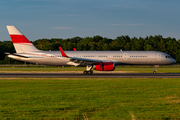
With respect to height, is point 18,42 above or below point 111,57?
above

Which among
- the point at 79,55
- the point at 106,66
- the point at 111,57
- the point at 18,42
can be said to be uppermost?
the point at 18,42

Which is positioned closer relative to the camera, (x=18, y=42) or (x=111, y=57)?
(x=111, y=57)

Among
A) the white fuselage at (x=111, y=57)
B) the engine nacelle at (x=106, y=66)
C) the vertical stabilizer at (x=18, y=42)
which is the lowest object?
the engine nacelle at (x=106, y=66)

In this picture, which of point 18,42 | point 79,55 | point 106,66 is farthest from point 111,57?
point 18,42

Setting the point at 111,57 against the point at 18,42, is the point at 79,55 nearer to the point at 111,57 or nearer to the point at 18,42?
the point at 111,57

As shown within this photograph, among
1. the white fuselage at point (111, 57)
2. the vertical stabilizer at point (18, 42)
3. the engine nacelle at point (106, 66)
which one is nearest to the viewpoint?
the engine nacelle at point (106, 66)

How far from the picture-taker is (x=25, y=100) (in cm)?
1356

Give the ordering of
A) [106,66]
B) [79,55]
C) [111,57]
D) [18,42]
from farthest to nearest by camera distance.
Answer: [18,42] < [79,55] < [111,57] < [106,66]

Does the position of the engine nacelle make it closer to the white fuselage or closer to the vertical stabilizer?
the white fuselage

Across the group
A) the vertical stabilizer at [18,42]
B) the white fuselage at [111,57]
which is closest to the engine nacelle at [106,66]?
the white fuselage at [111,57]

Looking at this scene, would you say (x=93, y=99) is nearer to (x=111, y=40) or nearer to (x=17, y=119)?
(x=17, y=119)

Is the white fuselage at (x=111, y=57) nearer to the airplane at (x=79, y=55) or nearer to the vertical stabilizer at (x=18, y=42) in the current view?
the airplane at (x=79, y=55)

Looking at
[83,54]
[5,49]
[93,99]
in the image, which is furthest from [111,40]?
[93,99]

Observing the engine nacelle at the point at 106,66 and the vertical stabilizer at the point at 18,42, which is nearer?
A: the engine nacelle at the point at 106,66
